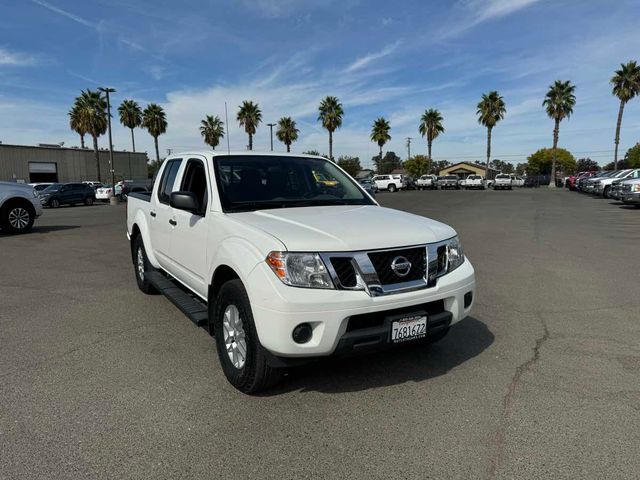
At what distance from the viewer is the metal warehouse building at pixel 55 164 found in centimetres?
4822

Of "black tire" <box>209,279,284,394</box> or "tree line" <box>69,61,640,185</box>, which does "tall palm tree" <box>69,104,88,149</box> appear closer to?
"tree line" <box>69,61,640,185</box>

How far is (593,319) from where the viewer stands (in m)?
5.10

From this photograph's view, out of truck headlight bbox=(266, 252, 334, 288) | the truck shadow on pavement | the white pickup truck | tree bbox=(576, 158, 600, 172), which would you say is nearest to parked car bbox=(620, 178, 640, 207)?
the truck shadow on pavement

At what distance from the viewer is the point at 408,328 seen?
3.20 m

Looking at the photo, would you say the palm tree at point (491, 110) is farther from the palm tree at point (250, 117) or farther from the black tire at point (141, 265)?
the black tire at point (141, 265)

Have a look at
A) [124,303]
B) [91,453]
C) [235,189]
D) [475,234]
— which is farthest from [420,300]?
[475,234]

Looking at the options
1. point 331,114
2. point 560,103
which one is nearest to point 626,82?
point 560,103

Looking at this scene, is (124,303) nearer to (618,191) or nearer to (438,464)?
(438,464)

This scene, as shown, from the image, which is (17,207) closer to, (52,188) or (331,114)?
(52,188)

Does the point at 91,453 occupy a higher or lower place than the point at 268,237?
lower

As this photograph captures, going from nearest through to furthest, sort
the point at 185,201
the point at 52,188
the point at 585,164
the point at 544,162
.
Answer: the point at 185,201, the point at 52,188, the point at 544,162, the point at 585,164

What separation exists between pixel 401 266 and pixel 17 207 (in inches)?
518

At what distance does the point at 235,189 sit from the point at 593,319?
4070mm

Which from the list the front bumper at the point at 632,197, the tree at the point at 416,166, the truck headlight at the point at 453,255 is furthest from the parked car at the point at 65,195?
the tree at the point at 416,166
